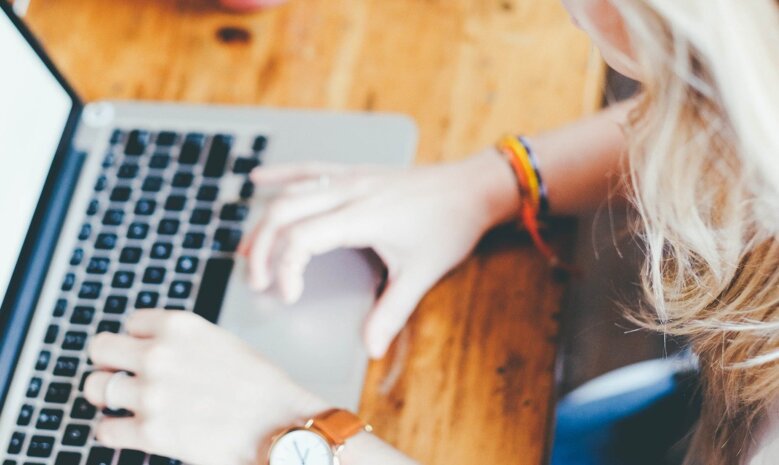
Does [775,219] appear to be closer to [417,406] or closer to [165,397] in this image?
[417,406]

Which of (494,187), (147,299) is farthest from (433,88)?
(147,299)

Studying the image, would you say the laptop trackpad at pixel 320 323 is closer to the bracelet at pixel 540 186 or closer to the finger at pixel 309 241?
the finger at pixel 309 241

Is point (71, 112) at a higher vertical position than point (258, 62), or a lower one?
lower

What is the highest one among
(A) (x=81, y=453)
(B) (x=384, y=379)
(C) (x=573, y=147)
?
(C) (x=573, y=147)

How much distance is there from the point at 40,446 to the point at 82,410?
4cm

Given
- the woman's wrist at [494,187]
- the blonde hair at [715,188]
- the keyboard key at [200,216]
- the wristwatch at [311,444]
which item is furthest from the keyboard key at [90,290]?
the blonde hair at [715,188]

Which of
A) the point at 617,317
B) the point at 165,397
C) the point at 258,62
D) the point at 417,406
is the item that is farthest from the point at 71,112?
the point at 617,317

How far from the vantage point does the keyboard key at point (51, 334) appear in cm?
65

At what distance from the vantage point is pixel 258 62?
0.82 metres

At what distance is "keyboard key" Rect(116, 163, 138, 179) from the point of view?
73 centimetres

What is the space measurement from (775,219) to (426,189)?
328 millimetres

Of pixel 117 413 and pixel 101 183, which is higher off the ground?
pixel 101 183

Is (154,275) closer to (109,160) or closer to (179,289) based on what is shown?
(179,289)

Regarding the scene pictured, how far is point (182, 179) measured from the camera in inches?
28.5
